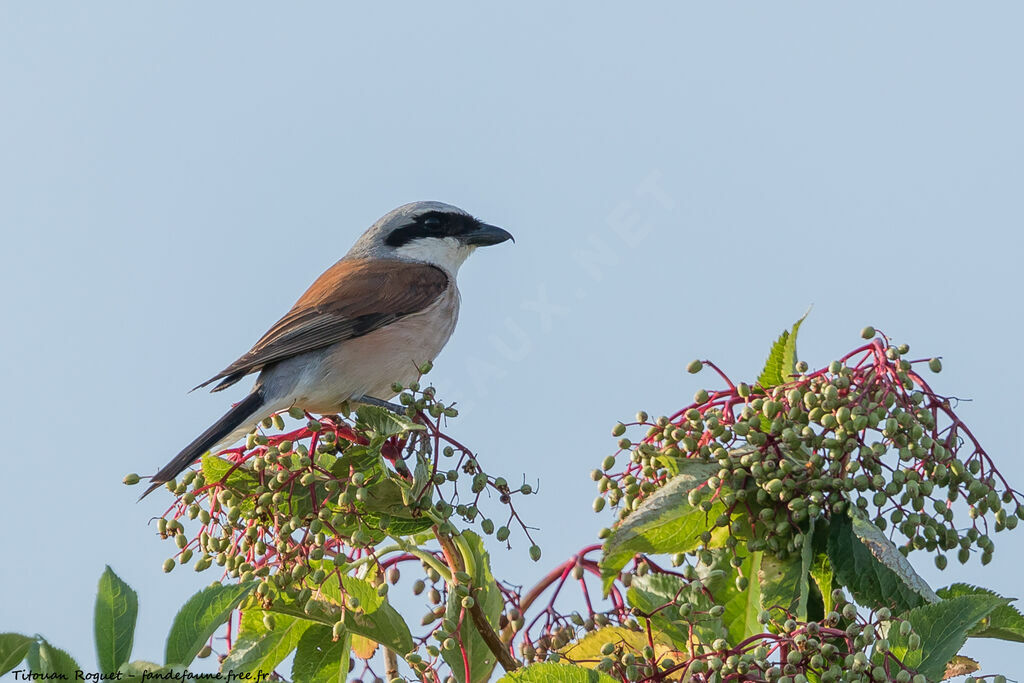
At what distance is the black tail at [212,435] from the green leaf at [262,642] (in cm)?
58

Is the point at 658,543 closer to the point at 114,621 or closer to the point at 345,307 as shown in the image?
the point at 114,621

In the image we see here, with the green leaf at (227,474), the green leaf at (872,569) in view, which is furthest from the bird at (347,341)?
the green leaf at (872,569)

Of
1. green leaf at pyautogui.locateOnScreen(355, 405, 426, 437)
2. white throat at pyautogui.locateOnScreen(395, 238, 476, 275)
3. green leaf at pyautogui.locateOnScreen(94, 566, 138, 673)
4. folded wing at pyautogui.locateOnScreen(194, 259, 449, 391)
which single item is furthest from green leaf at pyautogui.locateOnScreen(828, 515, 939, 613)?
white throat at pyautogui.locateOnScreen(395, 238, 476, 275)

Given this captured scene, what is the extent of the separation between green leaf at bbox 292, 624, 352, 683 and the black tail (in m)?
0.69

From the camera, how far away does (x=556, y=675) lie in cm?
240

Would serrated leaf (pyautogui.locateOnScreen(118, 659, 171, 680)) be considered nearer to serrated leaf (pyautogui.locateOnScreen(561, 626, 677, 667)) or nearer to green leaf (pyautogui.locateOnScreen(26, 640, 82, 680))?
green leaf (pyautogui.locateOnScreen(26, 640, 82, 680))

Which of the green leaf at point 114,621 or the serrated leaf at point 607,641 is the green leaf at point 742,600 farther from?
the green leaf at point 114,621

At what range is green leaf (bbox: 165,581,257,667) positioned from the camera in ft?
8.03

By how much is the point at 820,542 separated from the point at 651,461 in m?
0.46

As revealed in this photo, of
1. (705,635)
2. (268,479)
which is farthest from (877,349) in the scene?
(268,479)

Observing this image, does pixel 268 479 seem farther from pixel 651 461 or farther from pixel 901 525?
pixel 901 525

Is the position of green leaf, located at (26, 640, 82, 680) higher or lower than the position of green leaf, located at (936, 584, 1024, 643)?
higher

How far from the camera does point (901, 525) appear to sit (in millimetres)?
2785

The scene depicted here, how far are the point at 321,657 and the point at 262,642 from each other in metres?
0.17
